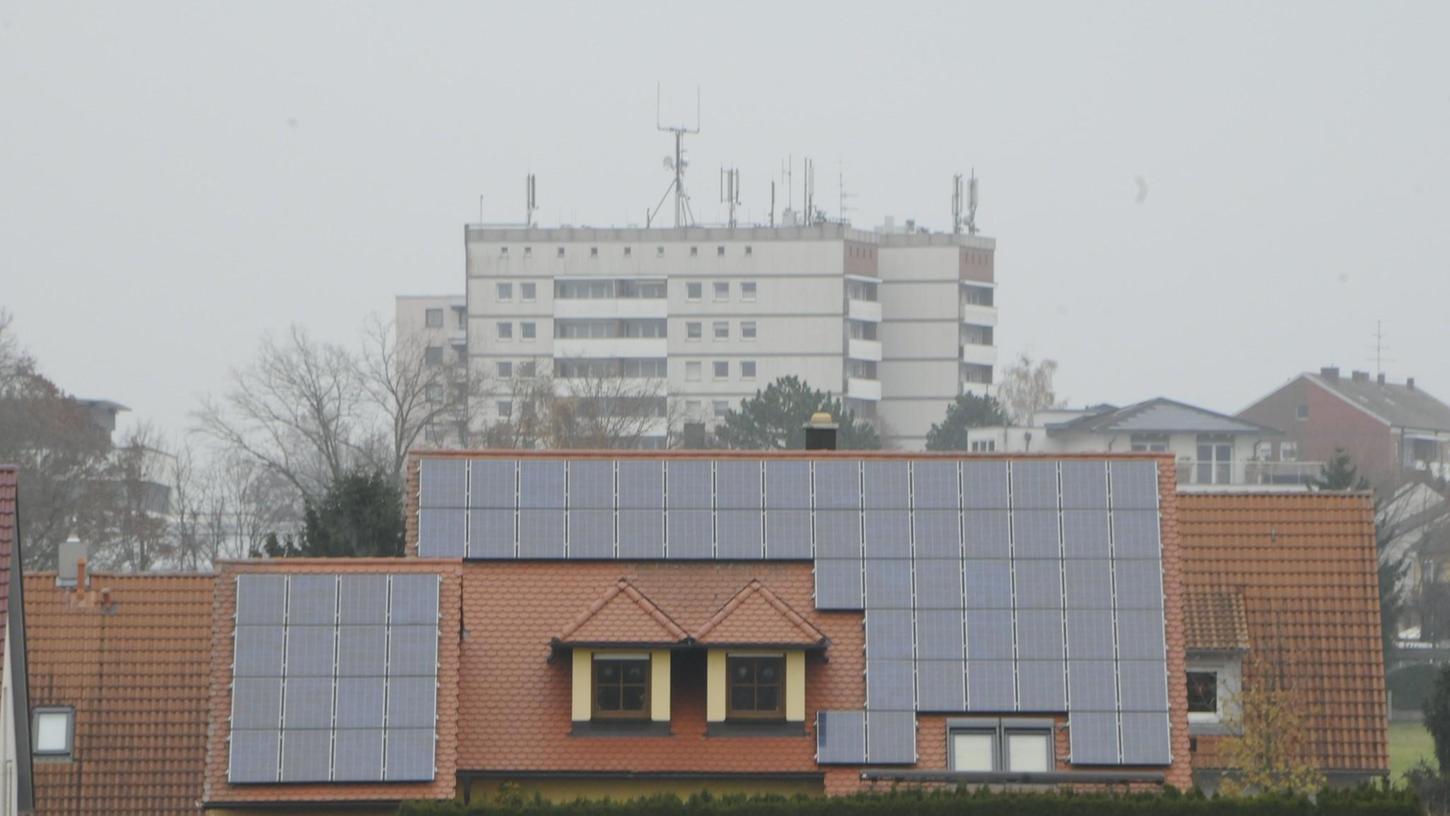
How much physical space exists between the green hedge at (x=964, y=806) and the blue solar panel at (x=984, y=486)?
6121 mm

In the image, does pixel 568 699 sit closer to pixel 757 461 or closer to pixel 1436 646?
pixel 757 461

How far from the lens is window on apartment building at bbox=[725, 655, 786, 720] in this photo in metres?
30.5

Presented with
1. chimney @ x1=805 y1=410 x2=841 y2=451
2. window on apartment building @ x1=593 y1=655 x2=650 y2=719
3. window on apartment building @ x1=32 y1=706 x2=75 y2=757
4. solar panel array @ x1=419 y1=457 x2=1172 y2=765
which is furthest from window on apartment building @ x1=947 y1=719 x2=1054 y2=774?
window on apartment building @ x1=32 y1=706 x2=75 y2=757

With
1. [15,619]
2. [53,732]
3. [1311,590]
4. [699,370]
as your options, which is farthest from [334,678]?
[699,370]

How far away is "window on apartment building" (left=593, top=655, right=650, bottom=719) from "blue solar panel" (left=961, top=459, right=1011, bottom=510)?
4.49m

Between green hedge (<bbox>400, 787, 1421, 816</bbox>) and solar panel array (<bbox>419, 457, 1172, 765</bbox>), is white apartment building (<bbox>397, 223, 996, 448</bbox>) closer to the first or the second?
solar panel array (<bbox>419, 457, 1172, 765</bbox>)

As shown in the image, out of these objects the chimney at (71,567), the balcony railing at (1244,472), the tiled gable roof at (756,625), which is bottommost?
the tiled gable roof at (756,625)

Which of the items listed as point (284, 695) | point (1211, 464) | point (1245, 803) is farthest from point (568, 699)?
point (1211, 464)

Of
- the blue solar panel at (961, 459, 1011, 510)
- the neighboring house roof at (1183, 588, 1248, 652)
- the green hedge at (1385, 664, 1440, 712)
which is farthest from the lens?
the green hedge at (1385, 664, 1440, 712)

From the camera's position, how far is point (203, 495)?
352 ft

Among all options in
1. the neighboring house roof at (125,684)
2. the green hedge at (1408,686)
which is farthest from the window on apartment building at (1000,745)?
the green hedge at (1408,686)

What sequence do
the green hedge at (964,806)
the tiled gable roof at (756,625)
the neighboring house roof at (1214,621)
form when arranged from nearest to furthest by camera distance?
the green hedge at (964,806) → the tiled gable roof at (756,625) → the neighboring house roof at (1214,621)

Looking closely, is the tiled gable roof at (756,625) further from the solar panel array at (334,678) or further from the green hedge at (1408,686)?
the green hedge at (1408,686)

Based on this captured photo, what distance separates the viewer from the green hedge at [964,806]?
2606cm
